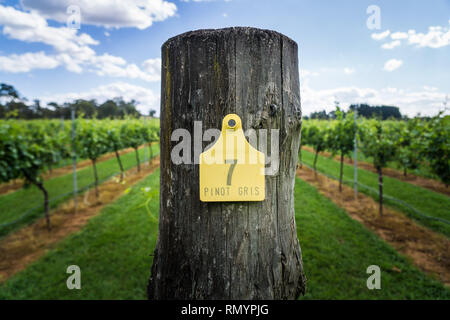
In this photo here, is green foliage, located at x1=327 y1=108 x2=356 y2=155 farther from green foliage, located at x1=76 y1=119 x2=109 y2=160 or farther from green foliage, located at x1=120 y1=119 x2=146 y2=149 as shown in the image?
green foliage, located at x1=120 y1=119 x2=146 y2=149

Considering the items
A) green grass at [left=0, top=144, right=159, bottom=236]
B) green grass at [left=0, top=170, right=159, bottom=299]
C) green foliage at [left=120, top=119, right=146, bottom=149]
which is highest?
green foliage at [left=120, top=119, right=146, bottom=149]

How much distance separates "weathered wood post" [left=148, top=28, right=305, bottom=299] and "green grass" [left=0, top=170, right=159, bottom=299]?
3253 millimetres

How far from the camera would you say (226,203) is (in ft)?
3.00

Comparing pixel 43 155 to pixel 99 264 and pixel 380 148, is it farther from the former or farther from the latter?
pixel 380 148

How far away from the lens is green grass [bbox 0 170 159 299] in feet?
13.0

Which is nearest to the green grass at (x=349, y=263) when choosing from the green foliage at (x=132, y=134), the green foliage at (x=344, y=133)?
Result: the green foliage at (x=344, y=133)

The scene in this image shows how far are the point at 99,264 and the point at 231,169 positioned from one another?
4831 millimetres

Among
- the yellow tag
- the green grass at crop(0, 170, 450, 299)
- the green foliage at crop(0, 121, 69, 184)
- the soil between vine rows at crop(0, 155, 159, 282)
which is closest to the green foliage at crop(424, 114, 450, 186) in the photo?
the green grass at crop(0, 170, 450, 299)

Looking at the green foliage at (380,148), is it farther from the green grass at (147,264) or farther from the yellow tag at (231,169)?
the yellow tag at (231,169)

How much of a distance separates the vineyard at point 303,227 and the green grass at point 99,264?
0.07 feet

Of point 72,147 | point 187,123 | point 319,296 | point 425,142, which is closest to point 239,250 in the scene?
point 187,123

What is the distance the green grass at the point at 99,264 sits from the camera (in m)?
3.96

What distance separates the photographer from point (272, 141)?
94 cm

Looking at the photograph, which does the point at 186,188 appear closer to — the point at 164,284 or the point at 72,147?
the point at 164,284
